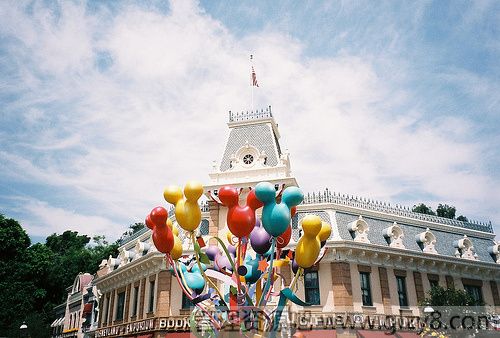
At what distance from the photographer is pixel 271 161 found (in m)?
25.5

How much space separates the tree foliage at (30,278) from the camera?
3847cm

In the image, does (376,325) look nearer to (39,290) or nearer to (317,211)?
(317,211)

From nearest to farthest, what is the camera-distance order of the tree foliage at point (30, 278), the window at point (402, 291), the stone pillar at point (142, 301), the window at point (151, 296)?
the window at point (402, 291) < the window at point (151, 296) < the stone pillar at point (142, 301) < the tree foliage at point (30, 278)

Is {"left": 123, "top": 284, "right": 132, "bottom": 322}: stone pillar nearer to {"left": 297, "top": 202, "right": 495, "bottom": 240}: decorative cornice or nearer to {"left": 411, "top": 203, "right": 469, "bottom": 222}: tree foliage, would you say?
{"left": 297, "top": 202, "right": 495, "bottom": 240}: decorative cornice

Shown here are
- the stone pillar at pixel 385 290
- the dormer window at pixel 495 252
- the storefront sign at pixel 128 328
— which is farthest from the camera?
the dormer window at pixel 495 252

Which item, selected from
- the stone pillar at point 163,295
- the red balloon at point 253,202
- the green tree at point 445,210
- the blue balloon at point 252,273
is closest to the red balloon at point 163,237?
the blue balloon at point 252,273

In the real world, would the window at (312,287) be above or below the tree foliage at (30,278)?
below

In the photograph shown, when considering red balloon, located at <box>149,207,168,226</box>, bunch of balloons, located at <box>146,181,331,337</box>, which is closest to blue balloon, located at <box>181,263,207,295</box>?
bunch of balloons, located at <box>146,181,331,337</box>

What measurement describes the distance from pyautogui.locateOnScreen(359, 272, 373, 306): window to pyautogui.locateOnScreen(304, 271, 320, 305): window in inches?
95.7

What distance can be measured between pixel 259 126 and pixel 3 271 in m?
29.1

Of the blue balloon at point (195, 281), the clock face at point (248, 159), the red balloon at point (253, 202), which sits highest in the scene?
the clock face at point (248, 159)

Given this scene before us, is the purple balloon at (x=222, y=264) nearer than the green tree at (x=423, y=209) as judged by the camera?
Yes

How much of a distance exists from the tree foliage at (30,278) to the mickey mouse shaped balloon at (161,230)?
3110 cm

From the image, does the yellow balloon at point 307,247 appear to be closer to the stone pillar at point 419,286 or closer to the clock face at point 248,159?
the clock face at point 248,159
